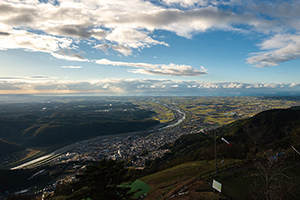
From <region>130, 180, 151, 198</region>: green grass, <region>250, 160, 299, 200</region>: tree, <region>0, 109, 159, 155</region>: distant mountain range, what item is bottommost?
<region>0, 109, 159, 155</region>: distant mountain range

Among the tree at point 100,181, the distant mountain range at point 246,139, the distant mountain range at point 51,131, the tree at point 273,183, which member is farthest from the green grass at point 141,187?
the distant mountain range at point 51,131

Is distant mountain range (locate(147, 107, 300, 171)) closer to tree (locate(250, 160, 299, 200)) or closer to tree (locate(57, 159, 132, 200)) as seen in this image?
tree (locate(250, 160, 299, 200))

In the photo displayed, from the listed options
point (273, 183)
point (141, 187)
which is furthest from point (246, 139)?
point (141, 187)

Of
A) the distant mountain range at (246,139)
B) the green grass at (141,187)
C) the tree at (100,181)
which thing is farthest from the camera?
the distant mountain range at (246,139)

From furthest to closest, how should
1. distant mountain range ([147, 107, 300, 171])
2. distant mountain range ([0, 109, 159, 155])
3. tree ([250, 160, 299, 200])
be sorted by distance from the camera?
distant mountain range ([0, 109, 159, 155]), distant mountain range ([147, 107, 300, 171]), tree ([250, 160, 299, 200])

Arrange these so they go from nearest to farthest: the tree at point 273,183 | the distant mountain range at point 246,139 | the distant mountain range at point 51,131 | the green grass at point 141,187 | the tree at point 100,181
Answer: the tree at point 273,183 → the tree at point 100,181 → the green grass at point 141,187 → the distant mountain range at point 246,139 → the distant mountain range at point 51,131

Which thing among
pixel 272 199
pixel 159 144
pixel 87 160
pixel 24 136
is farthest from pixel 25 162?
pixel 272 199

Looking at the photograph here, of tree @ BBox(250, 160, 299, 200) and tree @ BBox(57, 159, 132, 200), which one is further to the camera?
tree @ BBox(57, 159, 132, 200)

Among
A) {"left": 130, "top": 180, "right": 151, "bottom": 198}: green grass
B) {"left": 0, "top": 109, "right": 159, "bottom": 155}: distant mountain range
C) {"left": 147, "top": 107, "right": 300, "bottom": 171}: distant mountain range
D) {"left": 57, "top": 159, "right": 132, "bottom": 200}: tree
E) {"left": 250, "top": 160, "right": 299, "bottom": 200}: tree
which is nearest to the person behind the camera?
{"left": 250, "top": 160, "right": 299, "bottom": 200}: tree

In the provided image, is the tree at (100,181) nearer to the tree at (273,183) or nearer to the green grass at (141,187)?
the green grass at (141,187)

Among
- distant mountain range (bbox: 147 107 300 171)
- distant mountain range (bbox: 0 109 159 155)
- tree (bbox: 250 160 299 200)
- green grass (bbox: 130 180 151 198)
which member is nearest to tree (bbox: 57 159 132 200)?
green grass (bbox: 130 180 151 198)

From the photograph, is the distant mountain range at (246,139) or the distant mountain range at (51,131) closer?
the distant mountain range at (246,139)
